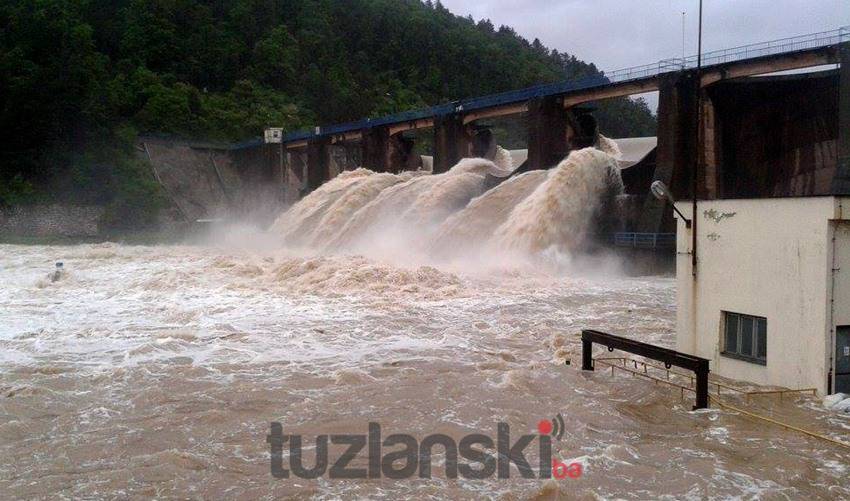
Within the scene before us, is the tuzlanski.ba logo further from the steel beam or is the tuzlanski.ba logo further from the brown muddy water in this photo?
the steel beam

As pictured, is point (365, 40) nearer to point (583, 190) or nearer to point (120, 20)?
point (120, 20)

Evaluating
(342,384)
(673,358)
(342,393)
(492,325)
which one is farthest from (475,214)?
(673,358)

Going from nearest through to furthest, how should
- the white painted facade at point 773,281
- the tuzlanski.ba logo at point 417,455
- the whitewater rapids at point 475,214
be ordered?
1. the tuzlanski.ba logo at point 417,455
2. the white painted facade at point 773,281
3. the whitewater rapids at point 475,214

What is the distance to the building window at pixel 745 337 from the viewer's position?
8.70 meters

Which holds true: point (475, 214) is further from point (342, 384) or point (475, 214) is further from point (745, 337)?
point (745, 337)

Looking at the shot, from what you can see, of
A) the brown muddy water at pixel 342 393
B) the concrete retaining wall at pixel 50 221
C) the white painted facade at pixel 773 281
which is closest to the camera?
the brown muddy water at pixel 342 393

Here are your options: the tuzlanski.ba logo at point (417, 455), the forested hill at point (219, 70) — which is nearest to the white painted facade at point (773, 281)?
the tuzlanski.ba logo at point (417, 455)

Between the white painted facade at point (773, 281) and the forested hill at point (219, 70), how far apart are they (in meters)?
40.8

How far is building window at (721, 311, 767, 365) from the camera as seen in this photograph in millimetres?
8695

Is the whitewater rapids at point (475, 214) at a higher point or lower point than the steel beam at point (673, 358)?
higher

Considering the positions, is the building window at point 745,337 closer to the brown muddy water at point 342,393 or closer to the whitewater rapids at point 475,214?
the brown muddy water at point 342,393

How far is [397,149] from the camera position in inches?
1523

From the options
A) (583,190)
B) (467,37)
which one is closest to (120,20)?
(467,37)

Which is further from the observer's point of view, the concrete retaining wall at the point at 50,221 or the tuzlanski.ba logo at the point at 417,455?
the concrete retaining wall at the point at 50,221
